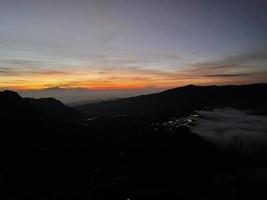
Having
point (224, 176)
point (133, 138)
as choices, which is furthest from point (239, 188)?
point (133, 138)

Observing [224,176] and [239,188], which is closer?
[239,188]

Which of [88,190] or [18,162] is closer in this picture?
[88,190]

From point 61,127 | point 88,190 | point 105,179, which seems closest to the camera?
point 88,190

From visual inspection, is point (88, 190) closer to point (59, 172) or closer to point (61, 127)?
point (59, 172)

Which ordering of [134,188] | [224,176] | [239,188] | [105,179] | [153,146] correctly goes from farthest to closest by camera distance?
[153,146]
[224,176]
[239,188]
[105,179]
[134,188]

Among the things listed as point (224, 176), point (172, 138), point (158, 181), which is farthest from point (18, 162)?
point (172, 138)

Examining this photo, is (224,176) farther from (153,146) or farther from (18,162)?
(18,162)

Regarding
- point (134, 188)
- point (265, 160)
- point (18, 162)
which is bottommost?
point (265, 160)

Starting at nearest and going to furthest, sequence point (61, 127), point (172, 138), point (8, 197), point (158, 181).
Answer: point (8, 197) < point (158, 181) < point (61, 127) < point (172, 138)

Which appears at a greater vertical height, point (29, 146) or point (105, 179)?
point (29, 146)
